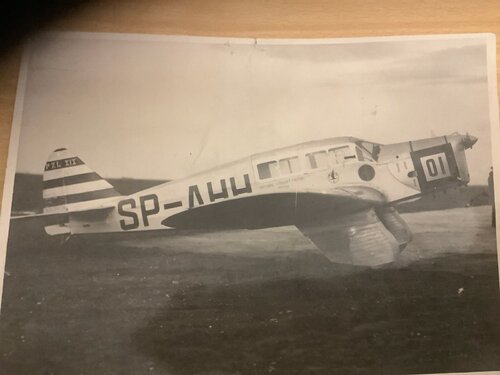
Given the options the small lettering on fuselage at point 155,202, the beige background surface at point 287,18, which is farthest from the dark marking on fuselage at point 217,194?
the beige background surface at point 287,18

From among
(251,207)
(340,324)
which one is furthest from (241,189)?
(340,324)

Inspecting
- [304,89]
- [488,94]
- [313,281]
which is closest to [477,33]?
[488,94]

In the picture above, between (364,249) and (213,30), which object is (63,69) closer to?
(213,30)

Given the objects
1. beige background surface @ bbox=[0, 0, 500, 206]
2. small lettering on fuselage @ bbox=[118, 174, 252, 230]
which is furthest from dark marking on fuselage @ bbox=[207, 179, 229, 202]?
beige background surface @ bbox=[0, 0, 500, 206]

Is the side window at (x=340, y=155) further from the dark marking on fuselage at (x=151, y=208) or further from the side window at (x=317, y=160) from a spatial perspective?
the dark marking on fuselage at (x=151, y=208)

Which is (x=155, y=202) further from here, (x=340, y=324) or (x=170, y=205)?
(x=340, y=324)

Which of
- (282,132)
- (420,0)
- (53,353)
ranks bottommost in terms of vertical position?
(53,353)

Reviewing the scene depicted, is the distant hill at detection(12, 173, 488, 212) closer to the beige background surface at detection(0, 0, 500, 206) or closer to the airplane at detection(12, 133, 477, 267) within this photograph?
the airplane at detection(12, 133, 477, 267)
